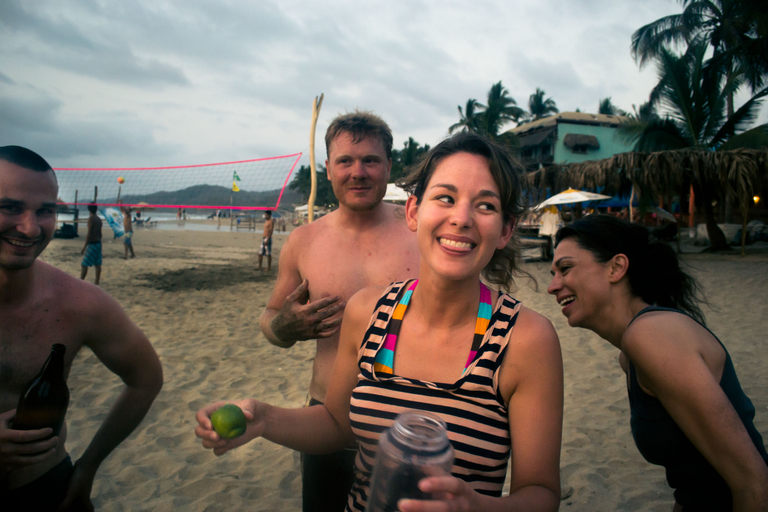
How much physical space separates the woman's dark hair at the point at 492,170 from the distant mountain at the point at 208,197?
51.8 feet

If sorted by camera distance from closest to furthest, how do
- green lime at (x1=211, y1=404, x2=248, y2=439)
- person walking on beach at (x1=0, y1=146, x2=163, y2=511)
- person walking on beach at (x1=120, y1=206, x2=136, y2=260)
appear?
green lime at (x1=211, y1=404, x2=248, y2=439)
person walking on beach at (x1=0, y1=146, x2=163, y2=511)
person walking on beach at (x1=120, y1=206, x2=136, y2=260)

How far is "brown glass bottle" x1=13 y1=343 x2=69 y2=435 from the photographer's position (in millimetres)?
1559

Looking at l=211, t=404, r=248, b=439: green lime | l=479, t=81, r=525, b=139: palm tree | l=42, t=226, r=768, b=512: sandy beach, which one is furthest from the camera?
l=479, t=81, r=525, b=139: palm tree

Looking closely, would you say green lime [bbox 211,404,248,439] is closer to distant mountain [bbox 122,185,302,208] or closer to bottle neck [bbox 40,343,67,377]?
bottle neck [bbox 40,343,67,377]

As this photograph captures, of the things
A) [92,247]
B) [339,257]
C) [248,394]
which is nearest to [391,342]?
[339,257]

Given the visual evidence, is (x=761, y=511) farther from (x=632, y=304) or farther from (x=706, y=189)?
(x=706, y=189)

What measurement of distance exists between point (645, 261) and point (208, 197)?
129ft

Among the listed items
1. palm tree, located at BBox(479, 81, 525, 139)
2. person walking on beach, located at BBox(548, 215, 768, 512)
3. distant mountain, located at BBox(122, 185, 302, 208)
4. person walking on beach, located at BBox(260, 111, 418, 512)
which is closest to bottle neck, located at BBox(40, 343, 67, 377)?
person walking on beach, located at BBox(260, 111, 418, 512)

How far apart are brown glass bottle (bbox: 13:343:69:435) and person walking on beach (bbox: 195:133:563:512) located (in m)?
0.77

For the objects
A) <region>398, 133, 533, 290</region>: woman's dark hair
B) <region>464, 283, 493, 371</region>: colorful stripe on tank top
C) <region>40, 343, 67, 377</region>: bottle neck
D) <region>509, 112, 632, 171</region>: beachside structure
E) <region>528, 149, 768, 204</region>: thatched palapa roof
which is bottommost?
<region>40, 343, 67, 377</region>: bottle neck

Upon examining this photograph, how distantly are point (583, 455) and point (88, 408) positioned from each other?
4609 mm

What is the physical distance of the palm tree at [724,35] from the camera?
1655 cm

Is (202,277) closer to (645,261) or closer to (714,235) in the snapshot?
(645,261)

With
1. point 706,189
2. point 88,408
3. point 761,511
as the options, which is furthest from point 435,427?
point 706,189
